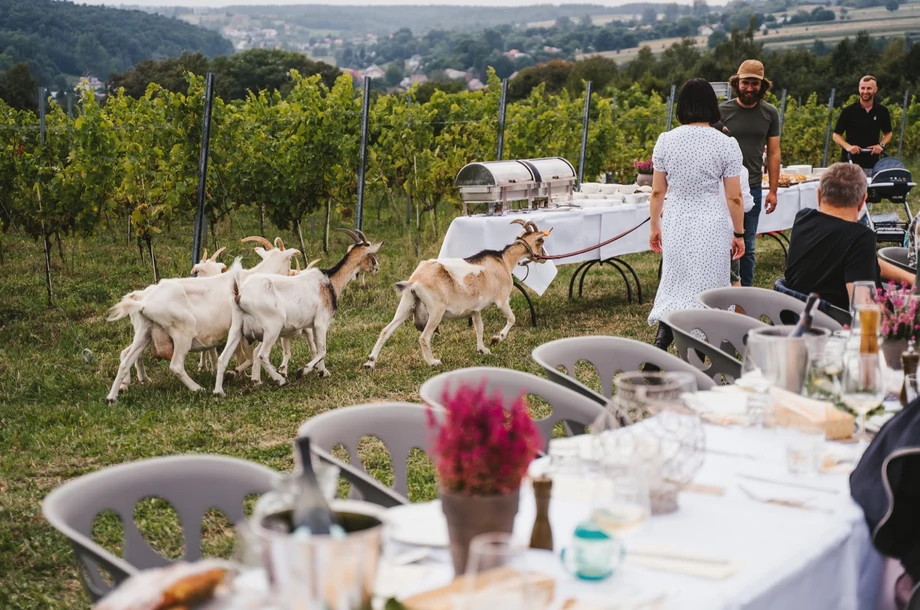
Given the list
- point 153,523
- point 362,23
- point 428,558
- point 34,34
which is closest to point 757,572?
point 428,558

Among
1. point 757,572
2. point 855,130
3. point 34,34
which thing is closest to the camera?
point 757,572

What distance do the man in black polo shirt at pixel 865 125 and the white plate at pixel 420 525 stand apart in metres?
10.1

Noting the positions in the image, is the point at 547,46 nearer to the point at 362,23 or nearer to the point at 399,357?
→ the point at 362,23

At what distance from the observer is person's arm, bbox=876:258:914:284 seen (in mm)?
5227

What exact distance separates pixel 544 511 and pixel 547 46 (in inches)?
4267

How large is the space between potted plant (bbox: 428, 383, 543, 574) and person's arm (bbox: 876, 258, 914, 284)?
398cm

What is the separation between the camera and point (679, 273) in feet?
19.7

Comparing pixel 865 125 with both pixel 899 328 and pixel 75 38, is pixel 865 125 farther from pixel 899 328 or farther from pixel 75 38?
pixel 75 38

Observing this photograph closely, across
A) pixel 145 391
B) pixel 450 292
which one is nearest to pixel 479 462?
pixel 145 391

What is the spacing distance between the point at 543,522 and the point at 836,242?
332cm

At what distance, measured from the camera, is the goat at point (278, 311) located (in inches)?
255

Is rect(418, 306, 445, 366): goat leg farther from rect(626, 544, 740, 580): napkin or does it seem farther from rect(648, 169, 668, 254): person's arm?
rect(626, 544, 740, 580): napkin

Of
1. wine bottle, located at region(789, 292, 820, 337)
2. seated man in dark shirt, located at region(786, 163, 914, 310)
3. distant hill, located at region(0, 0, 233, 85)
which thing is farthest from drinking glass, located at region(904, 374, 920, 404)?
distant hill, located at region(0, 0, 233, 85)

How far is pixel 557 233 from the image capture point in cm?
839
